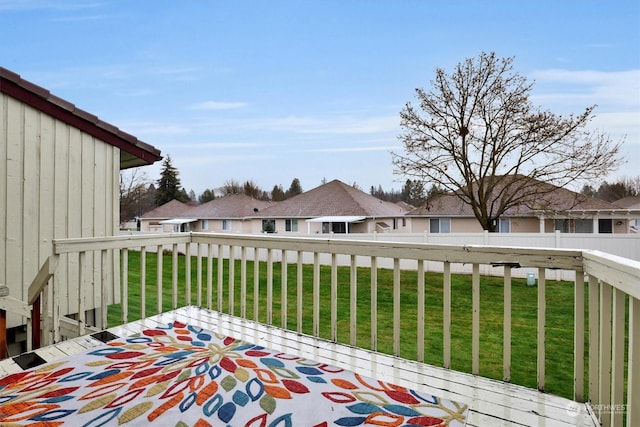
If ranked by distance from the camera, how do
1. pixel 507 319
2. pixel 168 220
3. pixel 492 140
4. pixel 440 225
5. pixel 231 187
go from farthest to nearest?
pixel 231 187
pixel 168 220
pixel 440 225
pixel 492 140
pixel 507 319

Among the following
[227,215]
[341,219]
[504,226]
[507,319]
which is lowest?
[507,319]

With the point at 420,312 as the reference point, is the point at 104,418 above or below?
below

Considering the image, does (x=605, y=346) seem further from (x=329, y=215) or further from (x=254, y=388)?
(x=329, y=215)

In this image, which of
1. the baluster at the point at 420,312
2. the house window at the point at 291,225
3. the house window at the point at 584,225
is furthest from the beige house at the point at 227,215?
the baluster at the point at 420,312

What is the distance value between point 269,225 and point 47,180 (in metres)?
16.6

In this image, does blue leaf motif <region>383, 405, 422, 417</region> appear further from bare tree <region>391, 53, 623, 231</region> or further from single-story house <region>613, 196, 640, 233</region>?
single-story house <region>613, 196, 640, 233</region>

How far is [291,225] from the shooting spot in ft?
64.3

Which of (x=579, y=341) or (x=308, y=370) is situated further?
(x=308, y=370)

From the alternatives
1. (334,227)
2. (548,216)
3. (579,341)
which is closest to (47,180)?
(579,341)

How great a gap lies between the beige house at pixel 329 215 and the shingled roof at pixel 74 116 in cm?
1343

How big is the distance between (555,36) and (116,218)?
28.8 feet

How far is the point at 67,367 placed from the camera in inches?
97.5

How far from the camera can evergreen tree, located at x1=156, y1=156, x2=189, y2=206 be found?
38.7m

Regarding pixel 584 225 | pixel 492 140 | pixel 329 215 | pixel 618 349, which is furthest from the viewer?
pixel 329 215
